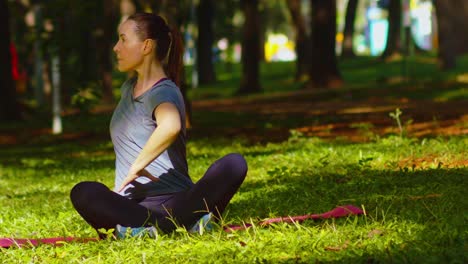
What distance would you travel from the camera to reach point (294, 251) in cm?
600

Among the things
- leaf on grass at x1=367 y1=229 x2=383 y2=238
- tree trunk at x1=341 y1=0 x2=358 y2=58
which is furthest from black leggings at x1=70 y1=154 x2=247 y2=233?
tree trunk at x1=341 y1=0 x2=358 y2=58

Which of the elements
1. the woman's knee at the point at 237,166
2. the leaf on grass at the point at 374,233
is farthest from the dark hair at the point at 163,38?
the leaf on grass at the point at 374,233

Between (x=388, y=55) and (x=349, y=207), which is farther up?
(x=349, y=207)

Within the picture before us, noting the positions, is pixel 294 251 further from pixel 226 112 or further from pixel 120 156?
pixel 226 112

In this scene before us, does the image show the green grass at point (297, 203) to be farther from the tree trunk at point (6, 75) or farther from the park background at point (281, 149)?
the tree trunk at point (6, 75)

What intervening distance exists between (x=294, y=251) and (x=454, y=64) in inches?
1249

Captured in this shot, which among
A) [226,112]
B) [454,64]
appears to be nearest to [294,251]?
[226,112]

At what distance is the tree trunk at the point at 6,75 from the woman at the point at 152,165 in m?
18.6

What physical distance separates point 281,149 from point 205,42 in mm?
33429

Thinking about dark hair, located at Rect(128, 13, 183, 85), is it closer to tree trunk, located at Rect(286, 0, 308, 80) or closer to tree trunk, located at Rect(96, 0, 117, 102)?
tree trunk, located at Rect(96, 0, 117, 102)

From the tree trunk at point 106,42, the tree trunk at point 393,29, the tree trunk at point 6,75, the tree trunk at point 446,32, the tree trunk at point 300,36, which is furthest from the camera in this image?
the tree trunk at point 393,29

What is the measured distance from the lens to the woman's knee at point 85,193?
6844 millimetres

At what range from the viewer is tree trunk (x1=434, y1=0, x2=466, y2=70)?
1406 inches

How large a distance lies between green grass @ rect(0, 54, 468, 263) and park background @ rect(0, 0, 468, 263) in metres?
0.02
